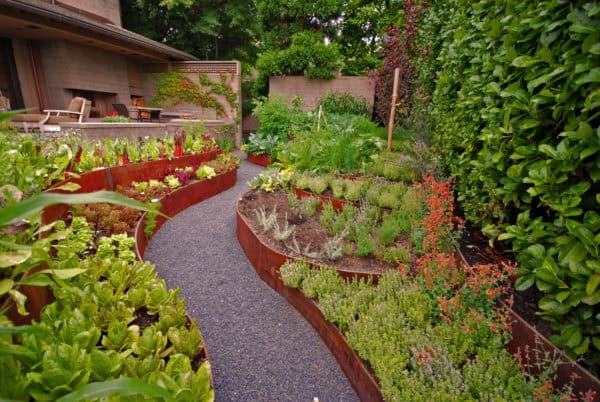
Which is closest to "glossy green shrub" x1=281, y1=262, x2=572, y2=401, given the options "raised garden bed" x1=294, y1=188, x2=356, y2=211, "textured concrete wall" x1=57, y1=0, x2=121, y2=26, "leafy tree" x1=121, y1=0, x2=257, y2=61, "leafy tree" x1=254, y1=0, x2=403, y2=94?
"raised garden bed" x1=294, y1=188, x2=356, y2=211

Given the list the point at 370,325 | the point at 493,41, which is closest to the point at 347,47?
the point at 493,41

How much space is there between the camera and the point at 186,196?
5.45 m

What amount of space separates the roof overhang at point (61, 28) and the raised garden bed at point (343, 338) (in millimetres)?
8041

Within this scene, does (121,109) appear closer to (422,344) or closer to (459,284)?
(459,284)

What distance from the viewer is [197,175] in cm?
605

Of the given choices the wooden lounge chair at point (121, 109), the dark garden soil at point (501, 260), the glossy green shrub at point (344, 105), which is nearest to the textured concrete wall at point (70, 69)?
the wooden lounge chair at point (121, 109)

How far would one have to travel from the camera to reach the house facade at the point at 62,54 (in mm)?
8453

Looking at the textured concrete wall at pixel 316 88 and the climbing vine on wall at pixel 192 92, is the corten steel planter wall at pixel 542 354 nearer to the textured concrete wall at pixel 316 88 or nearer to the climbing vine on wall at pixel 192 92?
the textured concrete wall at pixel 316 88

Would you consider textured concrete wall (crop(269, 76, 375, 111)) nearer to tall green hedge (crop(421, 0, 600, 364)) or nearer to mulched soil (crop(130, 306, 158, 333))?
tall green hedge (crop(421, 0, 600, 364))

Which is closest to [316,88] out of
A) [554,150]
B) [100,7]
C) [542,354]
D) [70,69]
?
[70,69]

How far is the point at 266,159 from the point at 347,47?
775cm

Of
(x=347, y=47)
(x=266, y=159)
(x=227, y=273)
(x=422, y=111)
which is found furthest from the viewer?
(x=347, y=47)

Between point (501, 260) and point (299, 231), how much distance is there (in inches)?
86.9

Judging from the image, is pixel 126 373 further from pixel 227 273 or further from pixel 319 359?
pixel 227 273
